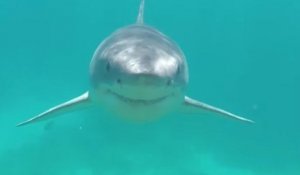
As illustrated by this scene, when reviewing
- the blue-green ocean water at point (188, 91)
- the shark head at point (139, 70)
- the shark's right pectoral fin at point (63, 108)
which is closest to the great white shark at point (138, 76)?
the shark head at point (139, 70)

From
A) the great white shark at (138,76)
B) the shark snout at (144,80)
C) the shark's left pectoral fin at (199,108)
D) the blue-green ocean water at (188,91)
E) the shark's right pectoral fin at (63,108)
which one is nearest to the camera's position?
the shark snout at (144,80)

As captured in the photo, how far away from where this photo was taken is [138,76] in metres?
4.49

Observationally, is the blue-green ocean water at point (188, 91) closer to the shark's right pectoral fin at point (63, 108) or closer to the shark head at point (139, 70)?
the shark's right pectoral fin at point (63, 108)

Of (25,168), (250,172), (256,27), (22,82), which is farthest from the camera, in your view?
(256,27)

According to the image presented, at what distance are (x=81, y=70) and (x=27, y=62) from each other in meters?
2.26

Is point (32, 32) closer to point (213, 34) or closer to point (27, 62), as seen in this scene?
point (27, 62)

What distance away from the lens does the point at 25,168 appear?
16797mm

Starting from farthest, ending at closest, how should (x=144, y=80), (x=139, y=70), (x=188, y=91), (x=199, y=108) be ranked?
(x=188, y=91)
(x=199, y=108)
(x=139, y=70)
(x=144, y=80)

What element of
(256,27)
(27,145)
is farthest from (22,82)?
(256,27)

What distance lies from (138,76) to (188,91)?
14.4 metres

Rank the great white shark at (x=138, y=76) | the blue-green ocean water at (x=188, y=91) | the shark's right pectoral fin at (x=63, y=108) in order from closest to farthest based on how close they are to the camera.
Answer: the great white shark at (x=138, y=76) < the shark's right pectoral fin at (x=63, y=108) < the blue-green ocean water at (x=188, y=91)

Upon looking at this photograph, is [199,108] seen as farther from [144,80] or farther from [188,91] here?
[188,91]

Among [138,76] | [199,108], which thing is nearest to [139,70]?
[138,76]

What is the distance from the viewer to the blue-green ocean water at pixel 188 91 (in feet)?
56.5
